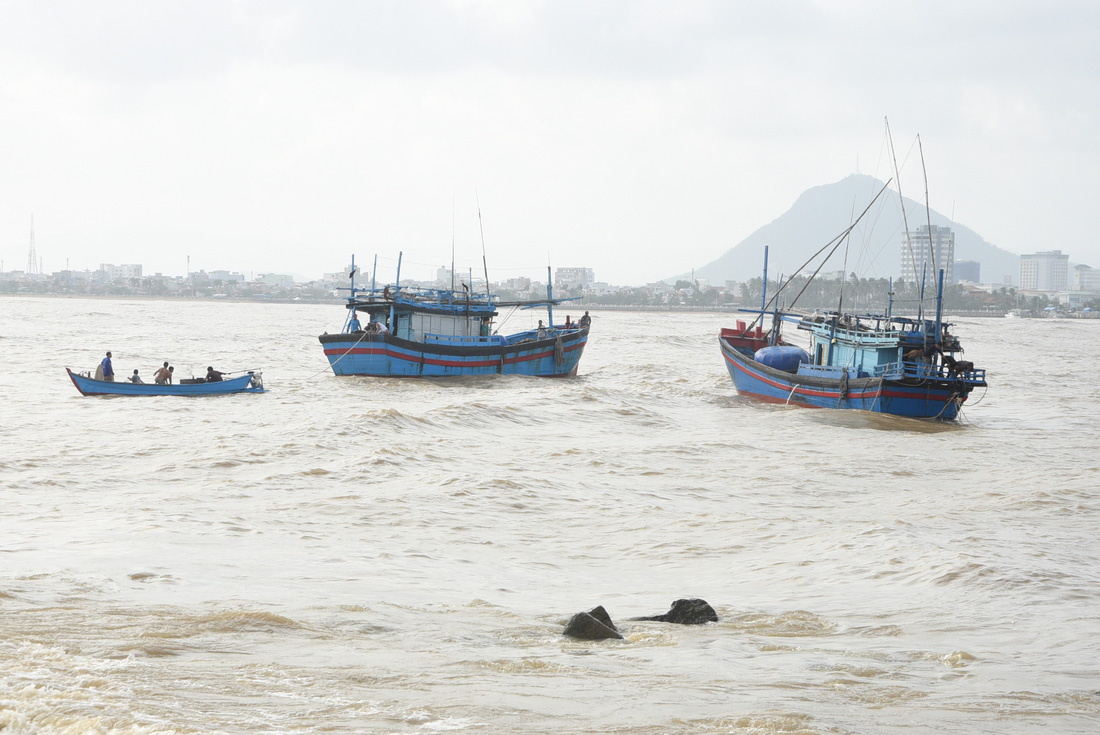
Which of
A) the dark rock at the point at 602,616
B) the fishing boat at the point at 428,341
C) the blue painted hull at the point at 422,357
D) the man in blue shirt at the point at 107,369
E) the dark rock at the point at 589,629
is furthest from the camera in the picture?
the fishing boat at the point at 428,341

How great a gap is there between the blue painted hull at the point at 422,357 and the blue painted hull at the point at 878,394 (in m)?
11.5

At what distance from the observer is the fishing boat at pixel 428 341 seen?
38031 millimetres

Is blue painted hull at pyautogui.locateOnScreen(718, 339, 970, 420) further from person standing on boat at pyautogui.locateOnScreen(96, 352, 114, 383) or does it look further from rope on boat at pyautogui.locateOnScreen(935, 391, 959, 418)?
person standing on boat at pyautogui.locateOnScreen(96, 352, 114, 383)

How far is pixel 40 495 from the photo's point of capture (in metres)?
16.0

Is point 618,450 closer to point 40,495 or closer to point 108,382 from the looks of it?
point 40,495

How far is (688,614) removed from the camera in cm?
968

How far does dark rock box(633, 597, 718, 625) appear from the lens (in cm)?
966

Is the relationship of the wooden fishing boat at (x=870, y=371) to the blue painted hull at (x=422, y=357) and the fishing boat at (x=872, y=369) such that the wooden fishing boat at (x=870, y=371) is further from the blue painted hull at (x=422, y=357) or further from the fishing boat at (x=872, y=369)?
the blue painted hull at (x=422, y=357)

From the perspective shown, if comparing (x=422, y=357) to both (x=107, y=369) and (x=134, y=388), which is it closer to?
(x=134, y=388)

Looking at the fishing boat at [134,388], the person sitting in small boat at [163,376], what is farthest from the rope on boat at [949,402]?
the person sitting in small boat at [163,376]

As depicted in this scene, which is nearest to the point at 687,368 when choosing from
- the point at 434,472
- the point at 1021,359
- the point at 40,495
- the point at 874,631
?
the point at 1021,359

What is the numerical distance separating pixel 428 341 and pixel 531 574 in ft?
91.1

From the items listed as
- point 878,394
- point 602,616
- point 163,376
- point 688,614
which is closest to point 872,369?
point 878,394

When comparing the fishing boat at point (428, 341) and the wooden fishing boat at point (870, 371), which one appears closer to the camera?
the wooden fishing boat at point (870, 371)
